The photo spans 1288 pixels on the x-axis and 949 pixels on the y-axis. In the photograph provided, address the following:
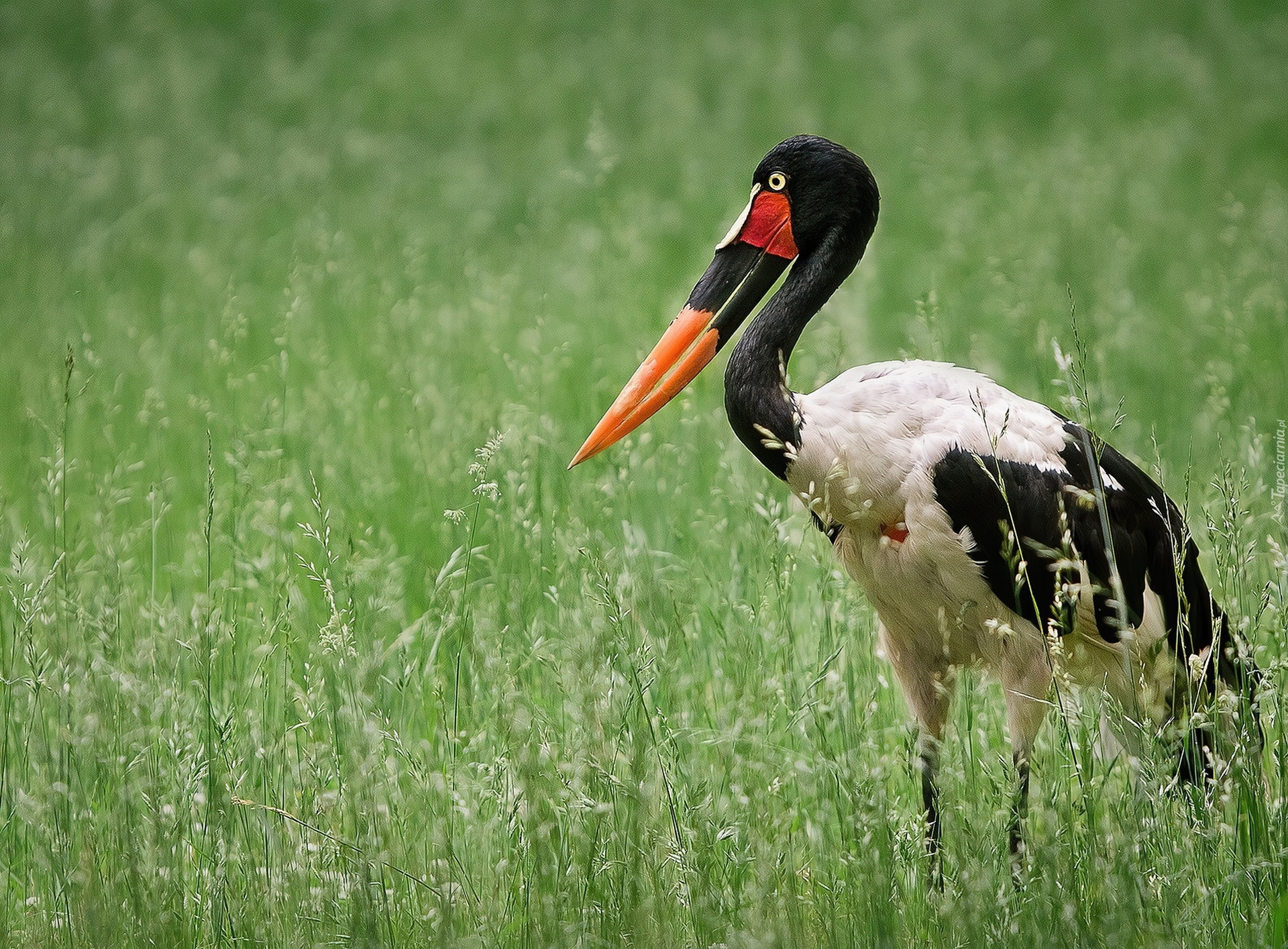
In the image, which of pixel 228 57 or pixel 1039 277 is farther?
pixel 228 57

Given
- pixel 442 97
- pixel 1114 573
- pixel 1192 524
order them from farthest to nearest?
1. pixel 442 97
2. pixel 1192 524
3. pixel 1114 573

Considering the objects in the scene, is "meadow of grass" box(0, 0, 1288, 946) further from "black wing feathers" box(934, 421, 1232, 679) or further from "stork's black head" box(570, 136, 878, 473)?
"stork's black head" box(570, 136, 878, 473)

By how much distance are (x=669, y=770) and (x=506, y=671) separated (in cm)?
44

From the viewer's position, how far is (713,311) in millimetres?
3480

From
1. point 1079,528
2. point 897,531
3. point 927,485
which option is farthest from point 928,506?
point 1079,528

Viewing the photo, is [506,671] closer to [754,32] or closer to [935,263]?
[935,263]

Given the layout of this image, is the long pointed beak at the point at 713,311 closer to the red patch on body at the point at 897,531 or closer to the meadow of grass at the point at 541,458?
the meadow of grass at the point at 541,458

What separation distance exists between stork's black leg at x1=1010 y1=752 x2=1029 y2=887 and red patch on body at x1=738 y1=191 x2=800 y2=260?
1395mm

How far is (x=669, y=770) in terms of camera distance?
3039 mm

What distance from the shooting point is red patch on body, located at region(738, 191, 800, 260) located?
3.48m

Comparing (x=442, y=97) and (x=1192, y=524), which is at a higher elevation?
(x=442, y=97)

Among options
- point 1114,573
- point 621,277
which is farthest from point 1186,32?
point 1114,573

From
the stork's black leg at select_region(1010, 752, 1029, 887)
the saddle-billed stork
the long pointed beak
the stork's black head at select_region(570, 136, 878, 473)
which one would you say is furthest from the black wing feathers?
the long pointed beak

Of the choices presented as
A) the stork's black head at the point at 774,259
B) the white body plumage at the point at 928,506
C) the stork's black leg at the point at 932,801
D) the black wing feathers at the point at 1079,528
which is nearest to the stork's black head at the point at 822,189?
the stork's black head at the point at 774,259
